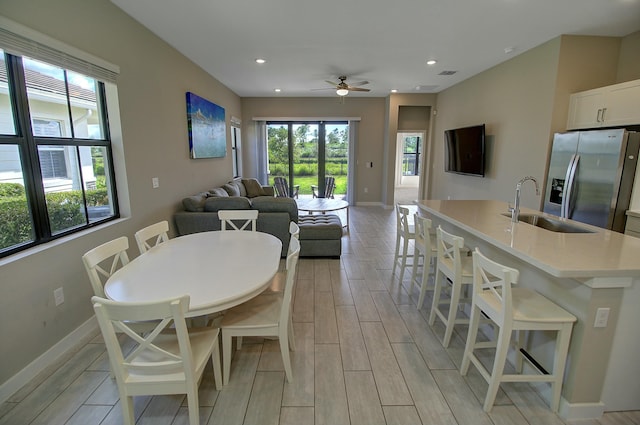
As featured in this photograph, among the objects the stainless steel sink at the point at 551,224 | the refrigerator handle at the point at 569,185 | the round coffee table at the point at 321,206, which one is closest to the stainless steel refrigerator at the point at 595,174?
the refrigerator handle at the point at 569,185

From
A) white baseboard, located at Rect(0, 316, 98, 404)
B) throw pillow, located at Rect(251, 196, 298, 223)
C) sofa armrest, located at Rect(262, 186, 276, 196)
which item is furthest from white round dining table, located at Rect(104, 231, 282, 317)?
sofa armrest, located at Rect(262, 186, 276, 196)

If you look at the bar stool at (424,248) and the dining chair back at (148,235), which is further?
the bar stool at (424,248)

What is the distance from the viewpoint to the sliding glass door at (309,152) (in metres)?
8.21

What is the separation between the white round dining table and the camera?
1.59m

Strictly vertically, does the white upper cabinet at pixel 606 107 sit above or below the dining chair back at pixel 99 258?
above

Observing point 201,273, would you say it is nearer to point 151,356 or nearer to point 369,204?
point 151,356

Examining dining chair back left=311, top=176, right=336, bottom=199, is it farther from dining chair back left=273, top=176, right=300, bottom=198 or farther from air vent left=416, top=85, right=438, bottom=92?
air vent left=416, top=85, right=438, bottom=92

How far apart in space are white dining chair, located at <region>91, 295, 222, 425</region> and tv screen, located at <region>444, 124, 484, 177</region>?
5384 mm

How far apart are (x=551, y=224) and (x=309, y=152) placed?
20.9 ft

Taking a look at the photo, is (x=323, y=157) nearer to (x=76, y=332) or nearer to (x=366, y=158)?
(x=366, y=158)

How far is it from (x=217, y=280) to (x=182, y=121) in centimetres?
339

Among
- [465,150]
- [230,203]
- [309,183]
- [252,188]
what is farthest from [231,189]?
[465,150]

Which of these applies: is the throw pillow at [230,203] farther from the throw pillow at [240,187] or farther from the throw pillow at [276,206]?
the throw pillow at [240,187]

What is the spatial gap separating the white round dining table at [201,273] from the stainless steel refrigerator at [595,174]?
342 centimetres
